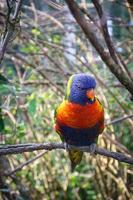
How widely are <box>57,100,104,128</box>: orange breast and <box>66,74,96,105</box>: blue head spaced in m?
0.03

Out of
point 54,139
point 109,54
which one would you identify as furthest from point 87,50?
point 109,54

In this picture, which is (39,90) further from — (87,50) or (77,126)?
(77,126)

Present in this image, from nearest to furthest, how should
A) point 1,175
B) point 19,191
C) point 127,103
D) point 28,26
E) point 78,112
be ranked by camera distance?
point 78,112 → point 1,175 → point 19,191 → point 28,26 → point 127,103

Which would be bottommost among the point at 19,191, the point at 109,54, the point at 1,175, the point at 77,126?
the point at 19,191

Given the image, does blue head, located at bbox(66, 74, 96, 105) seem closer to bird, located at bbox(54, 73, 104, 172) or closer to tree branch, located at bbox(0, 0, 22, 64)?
bird, located at bbox(54, 73, 104, 172)

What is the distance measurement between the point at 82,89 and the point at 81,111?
3.8 inches

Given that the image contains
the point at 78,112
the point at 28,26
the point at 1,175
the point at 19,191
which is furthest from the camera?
the point at 28,26

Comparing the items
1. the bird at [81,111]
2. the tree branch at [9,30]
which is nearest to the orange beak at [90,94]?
the bird at [81,111]

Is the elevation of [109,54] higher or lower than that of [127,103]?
higher

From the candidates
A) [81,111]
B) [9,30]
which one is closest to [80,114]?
[81,111]

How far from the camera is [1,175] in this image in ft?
7.36

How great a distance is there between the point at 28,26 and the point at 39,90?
2.43 feet

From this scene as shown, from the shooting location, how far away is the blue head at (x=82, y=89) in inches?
70.8

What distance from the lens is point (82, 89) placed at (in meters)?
1.83
